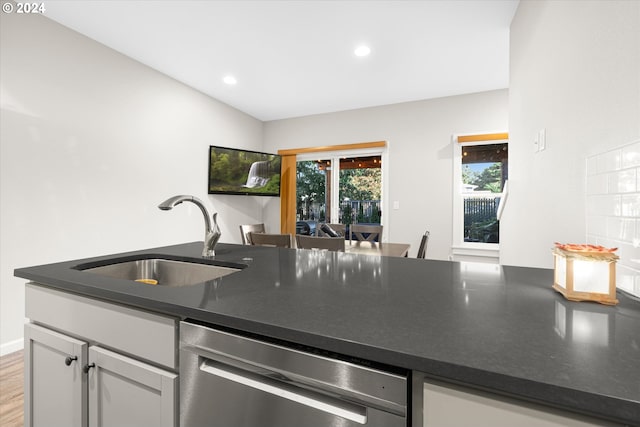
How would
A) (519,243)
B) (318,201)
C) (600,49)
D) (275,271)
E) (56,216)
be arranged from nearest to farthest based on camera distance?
1. (600,49)
2. (275,271)
3. (519,243)
4. (56,216)
5. (318,201)

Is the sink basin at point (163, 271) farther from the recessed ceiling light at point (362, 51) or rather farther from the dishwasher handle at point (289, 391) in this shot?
the recessed ceiling light at point (362, 51)

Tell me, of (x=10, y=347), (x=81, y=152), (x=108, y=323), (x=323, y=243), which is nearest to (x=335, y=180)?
(x=323, y=243)

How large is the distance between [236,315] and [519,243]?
6.40 ft

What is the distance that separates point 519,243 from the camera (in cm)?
193

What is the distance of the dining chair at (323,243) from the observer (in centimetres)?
233

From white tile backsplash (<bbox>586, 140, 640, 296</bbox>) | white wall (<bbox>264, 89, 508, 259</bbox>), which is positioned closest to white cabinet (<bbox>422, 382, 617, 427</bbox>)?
white tile backsplash (<bbox>586, 140, 640, 296</bbox>)

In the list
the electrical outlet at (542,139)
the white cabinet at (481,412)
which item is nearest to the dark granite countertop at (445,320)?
the white cabinet at (481,412)

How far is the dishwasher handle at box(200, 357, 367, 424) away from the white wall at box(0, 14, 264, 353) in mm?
2657

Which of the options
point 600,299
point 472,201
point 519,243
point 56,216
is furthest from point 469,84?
point 56,216

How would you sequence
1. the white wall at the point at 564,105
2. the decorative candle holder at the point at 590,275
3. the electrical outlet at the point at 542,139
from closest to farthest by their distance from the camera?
the decorative candle holder at the point at 590,275
the white wall at the point at 564,105
the electrical outlet at the point at 542,139

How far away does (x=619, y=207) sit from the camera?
2.87 ft

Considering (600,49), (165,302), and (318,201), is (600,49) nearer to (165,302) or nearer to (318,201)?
(165,302)

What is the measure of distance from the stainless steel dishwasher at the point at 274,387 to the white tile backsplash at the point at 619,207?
0.79 meters

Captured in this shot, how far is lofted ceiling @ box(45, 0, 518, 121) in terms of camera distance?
2334mm
